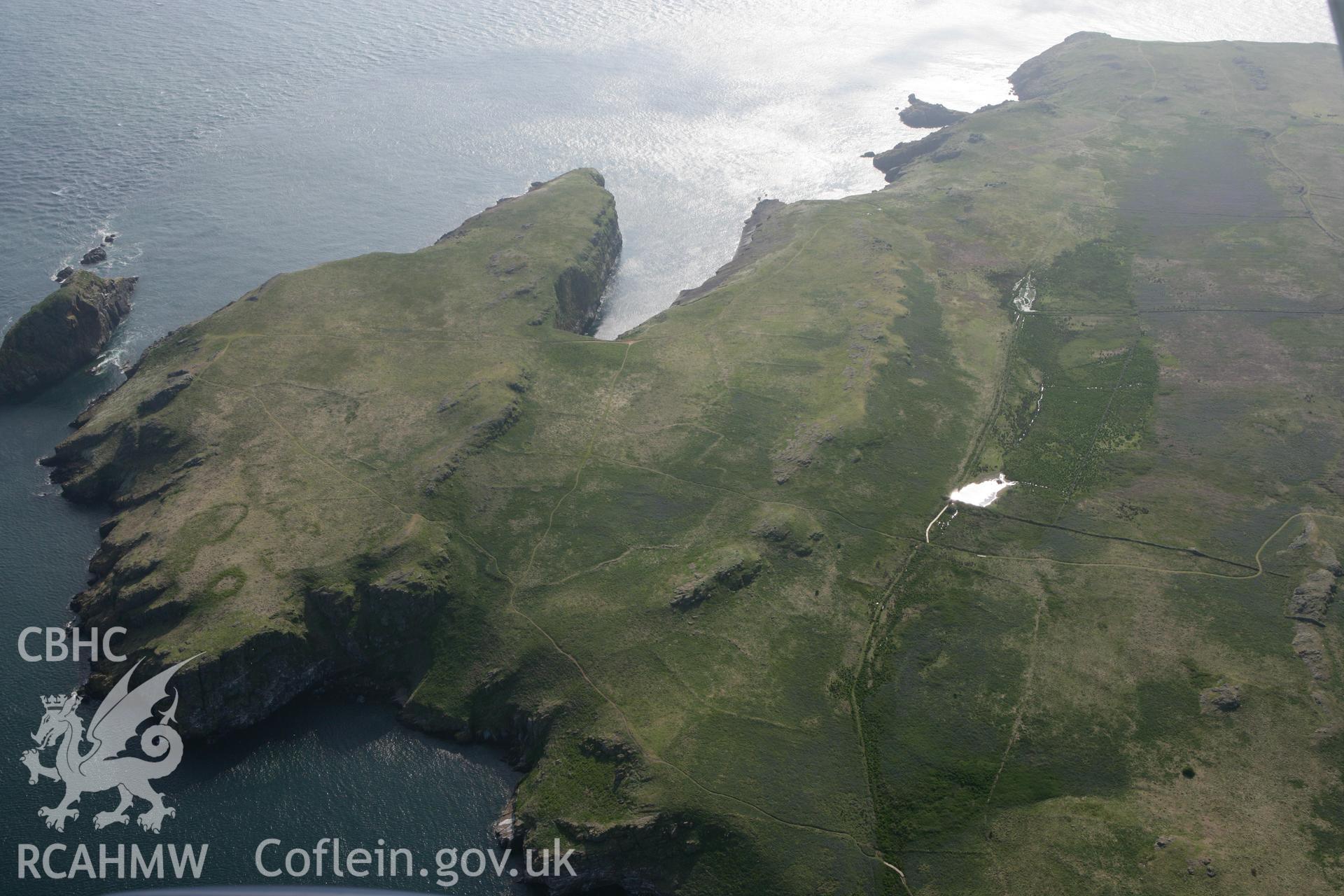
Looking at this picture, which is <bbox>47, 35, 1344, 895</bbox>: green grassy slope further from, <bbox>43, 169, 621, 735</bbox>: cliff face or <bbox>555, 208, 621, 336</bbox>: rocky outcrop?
<bbox>555, 208, 621, 336</bbox>: rocky outcrop

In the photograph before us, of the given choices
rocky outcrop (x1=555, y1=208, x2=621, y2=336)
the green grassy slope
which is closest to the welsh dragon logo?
the green grassy slope

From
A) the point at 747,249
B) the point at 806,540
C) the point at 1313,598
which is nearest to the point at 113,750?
the point at 806,540

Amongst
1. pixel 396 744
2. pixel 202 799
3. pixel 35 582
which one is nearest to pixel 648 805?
pixel 396 744

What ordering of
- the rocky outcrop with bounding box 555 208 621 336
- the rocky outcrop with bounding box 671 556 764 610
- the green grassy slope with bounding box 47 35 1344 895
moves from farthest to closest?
1. the rocky outcrop with bounding box 555 208 621 336
2. the rocky outcrop with bounding box 671 556 764 610
3. the green grassy slope with bounding box 47 35 1344 895

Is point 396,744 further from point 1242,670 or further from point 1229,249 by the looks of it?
point 1229,249

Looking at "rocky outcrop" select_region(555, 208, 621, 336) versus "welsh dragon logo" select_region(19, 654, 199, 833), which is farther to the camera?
"rocky outcrop" select_region(555, 208, 621, 336)

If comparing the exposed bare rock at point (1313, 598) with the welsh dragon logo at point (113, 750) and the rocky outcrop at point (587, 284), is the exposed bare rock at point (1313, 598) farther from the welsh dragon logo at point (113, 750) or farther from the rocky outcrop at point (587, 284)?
the welsh dragon logo at point (113, 750)

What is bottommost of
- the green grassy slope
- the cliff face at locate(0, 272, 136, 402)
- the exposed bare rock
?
the exposed bare rock

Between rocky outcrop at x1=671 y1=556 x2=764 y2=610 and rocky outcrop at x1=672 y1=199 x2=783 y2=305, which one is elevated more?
rocky outcrop at x1=672 y1=199 x2=783 y2=305
